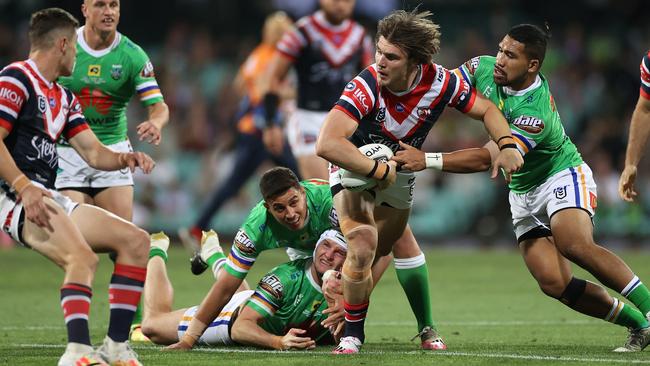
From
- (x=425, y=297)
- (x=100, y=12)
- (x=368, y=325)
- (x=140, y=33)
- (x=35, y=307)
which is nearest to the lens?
(x=425, y=297)

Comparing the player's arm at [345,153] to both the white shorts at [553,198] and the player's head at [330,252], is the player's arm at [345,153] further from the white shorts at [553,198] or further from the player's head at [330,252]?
the white shorts at [553,198]

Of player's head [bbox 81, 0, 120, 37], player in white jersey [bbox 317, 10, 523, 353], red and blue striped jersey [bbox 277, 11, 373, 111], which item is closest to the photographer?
player in white jersey [bbox 317, 10, 523, 353]

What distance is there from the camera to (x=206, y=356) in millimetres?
7168

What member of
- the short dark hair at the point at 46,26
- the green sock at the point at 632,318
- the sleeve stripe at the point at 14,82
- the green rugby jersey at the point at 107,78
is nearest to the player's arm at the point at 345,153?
the short dark hair at the point at 46,26

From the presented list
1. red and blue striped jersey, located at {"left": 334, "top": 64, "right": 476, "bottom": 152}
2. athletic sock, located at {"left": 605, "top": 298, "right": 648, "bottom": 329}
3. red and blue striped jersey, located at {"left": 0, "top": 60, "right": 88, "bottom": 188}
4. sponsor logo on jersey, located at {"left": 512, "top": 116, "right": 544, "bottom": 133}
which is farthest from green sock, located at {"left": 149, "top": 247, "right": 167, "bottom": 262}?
athletic sock, located at {"left": 605, "top": 298, "right": 648, "bottom": 329}

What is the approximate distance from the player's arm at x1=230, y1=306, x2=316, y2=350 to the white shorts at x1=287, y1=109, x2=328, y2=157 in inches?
162

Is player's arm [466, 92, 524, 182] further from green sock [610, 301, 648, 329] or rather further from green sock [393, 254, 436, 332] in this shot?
green sock [610, 301, 648, 329]

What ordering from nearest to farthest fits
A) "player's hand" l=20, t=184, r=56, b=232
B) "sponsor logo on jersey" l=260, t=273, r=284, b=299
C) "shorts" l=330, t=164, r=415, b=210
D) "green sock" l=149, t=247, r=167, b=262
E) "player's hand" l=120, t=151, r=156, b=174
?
1. "player's hand" l=20, t=184, r=56, b=232
2. "player's hand" l=120, t=151, r=156, b=174
3. "shorts" l=330, t=164, r=415, b=210
4. "sponsor logo on jersey" l=260, t=273, r=284, b=299
5. "green sock" l=149, t=247, r=167, b=262

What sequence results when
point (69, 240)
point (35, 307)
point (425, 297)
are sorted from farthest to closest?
1. point (35, 307)
2. point (425, 297)
3. point (69, 240)

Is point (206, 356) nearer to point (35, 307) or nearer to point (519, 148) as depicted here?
point (519, 148)

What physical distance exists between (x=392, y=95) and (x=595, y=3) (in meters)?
16.4

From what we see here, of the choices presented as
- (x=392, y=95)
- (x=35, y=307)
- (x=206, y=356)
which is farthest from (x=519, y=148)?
(x=35, y=307)

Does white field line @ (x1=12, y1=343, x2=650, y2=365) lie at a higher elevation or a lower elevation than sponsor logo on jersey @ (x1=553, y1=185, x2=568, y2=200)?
lower

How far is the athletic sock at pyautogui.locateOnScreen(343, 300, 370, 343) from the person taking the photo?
24.2ft
